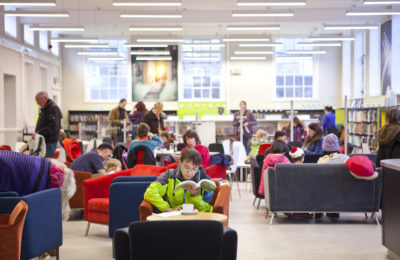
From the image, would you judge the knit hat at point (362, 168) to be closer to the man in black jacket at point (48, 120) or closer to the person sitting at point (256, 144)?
the person sitting at point (256, 144)

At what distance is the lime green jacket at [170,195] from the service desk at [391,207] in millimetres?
1615

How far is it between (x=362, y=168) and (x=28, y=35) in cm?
1377

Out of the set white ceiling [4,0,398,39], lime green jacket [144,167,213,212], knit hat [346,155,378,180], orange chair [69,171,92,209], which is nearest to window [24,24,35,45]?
white ceiling [4,0,398,39]

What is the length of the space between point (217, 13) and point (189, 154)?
13528 millimetres

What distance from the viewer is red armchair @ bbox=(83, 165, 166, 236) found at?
593cm

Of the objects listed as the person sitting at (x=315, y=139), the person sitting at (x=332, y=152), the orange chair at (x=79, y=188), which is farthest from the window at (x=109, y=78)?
the person sitting at (x=332, y=152)

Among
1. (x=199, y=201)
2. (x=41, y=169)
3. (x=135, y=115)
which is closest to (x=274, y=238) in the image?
(x=199, y=201)

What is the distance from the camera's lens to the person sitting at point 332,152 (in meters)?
7.00

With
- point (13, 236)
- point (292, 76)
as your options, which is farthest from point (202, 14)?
point (13, 236)

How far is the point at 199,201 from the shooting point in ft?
13.9

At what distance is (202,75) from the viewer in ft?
71.5

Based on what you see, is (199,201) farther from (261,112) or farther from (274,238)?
(261,112)

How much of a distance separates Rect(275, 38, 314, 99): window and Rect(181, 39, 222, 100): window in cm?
235

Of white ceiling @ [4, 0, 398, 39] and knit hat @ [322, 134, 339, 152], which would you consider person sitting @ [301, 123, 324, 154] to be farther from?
white ceiling @ [4, 0, 398, 39]
